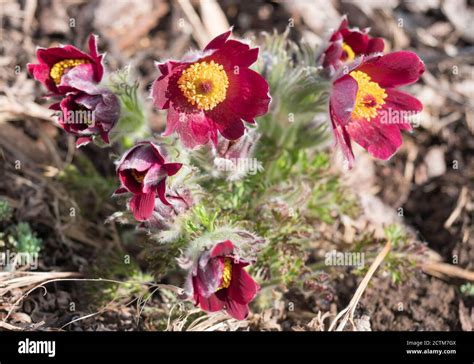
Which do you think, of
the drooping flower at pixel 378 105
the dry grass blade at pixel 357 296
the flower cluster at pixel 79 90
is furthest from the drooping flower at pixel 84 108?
the dry grass blade at pixel 357 296

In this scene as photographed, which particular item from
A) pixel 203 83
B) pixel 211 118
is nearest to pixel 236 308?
pixel 211 118

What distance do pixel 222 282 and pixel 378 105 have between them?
0.91m

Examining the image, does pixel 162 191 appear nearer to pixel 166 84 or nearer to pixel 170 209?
pixel 170 209

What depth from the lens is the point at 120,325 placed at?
2537mm

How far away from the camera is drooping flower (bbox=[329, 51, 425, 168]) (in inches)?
89.4

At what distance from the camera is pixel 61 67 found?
235cm

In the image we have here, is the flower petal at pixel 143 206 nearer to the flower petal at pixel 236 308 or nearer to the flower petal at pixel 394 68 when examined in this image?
the flower petal at pixel 236 308

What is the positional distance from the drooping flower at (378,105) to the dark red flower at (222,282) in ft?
1.85

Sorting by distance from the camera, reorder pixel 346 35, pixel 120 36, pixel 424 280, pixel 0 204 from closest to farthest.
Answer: pixel 346 35 < pixel 0 204 < pixel 424 280 < pixel 120 36

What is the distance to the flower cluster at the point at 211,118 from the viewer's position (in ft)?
6.90
